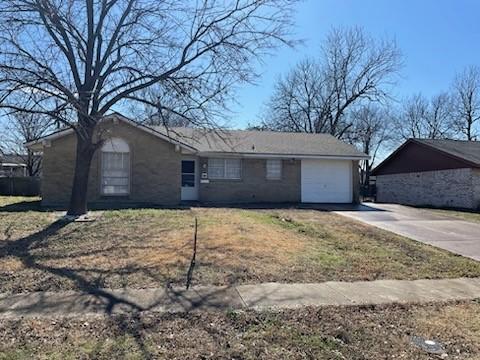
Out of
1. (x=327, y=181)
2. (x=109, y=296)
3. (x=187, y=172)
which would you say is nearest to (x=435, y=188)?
(x=327, y=181)

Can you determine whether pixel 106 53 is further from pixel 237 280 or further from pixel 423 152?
pixel 423 152

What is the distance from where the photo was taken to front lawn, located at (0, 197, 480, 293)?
22.5ft

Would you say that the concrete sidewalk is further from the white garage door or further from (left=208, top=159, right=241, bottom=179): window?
the white garage door

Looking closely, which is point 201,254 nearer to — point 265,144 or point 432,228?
A: point 432,228

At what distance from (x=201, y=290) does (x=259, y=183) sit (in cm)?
1488

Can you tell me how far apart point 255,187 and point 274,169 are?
4.53ft

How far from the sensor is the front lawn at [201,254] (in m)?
6.85

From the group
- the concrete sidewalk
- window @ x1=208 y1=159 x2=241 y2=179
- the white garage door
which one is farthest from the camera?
the white garage door

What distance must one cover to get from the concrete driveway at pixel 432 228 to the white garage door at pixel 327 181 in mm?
3121

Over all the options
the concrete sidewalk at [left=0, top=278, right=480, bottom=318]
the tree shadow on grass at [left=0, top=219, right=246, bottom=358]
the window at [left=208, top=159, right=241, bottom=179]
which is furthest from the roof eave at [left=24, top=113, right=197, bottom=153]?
the concrete sidewalk at [left=0, top=278, right=480, bottom=318]

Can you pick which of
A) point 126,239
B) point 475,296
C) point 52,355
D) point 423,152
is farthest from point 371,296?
point 423,152

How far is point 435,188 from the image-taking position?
25344 mm

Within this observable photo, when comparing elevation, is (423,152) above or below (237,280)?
above

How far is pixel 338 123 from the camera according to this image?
4344 centimetres
